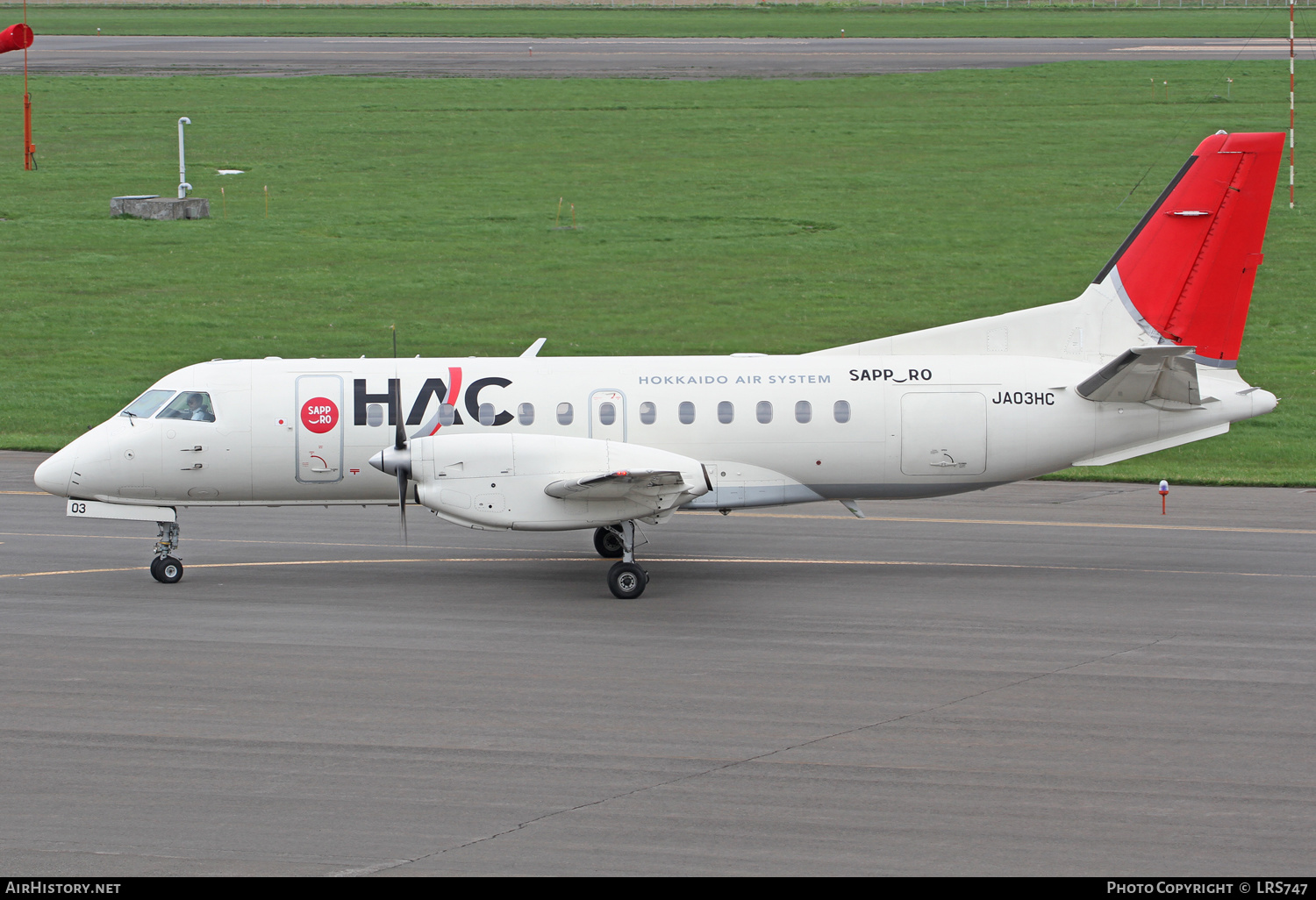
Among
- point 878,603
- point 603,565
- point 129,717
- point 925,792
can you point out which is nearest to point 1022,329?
point 878,603

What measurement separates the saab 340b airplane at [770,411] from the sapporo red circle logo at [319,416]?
1.2 inches

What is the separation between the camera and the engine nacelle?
66.7 ft

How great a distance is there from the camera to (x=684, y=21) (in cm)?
10294

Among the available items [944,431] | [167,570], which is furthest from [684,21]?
[167,570]

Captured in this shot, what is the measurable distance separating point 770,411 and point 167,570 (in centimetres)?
937

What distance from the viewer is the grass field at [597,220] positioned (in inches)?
1626

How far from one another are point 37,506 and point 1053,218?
123ft

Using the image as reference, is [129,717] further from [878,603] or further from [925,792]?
[878,603]

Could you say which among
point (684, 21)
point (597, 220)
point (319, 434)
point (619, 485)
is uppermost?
point (684, 21)

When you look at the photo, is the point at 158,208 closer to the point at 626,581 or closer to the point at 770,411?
the point at 770,411

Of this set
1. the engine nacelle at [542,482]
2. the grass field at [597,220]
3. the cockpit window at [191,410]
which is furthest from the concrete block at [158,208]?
the engine nacelle at [542,482]

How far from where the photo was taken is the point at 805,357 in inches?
887

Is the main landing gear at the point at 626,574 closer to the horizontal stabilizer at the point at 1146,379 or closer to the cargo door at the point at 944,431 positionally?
the cargo door at the point at 944,431

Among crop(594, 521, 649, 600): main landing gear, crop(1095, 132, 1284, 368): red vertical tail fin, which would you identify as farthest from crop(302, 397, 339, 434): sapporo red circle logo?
crop(1095, 132, 1284, 368): red vertical tail fin
